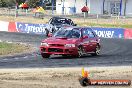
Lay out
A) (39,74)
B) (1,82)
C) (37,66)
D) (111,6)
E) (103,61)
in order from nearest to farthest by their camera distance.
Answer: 1. (1,82)
2. (39,74)
3. (37,66)
4. (103,61)
5. (111,6)

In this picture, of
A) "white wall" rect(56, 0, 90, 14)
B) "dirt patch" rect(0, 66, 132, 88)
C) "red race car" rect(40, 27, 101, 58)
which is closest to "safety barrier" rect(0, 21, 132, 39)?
"red race car" rect(40, 27, 101, 58)

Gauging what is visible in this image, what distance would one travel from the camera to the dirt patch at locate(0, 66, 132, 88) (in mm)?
12055

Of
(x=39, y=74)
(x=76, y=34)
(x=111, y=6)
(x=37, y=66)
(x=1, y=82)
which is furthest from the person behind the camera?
(x=111, y=6)

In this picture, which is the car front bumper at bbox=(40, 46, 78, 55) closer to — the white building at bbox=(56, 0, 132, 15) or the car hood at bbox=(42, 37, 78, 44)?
the car hood at bbox=(42, 37, 78, 44)

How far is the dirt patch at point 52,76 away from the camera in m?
12.1

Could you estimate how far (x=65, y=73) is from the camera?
48.8ft

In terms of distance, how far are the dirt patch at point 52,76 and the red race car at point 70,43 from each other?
371cm

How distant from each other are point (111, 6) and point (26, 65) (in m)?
61.9

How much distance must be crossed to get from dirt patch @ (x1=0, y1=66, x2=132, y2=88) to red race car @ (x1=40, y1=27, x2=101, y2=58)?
3.71m

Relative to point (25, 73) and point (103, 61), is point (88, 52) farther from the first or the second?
point (25, 73)

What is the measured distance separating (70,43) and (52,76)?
6560 millimetres

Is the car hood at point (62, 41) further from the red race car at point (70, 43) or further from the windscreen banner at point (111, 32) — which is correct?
the windscreen banner at point (111, 32)

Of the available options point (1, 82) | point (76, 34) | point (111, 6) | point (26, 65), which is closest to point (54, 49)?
point (76, 34)

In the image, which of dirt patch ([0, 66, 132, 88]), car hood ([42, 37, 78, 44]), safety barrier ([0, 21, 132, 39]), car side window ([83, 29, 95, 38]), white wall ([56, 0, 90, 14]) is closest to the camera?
dirt patch ([0, 66, 132, 88])
